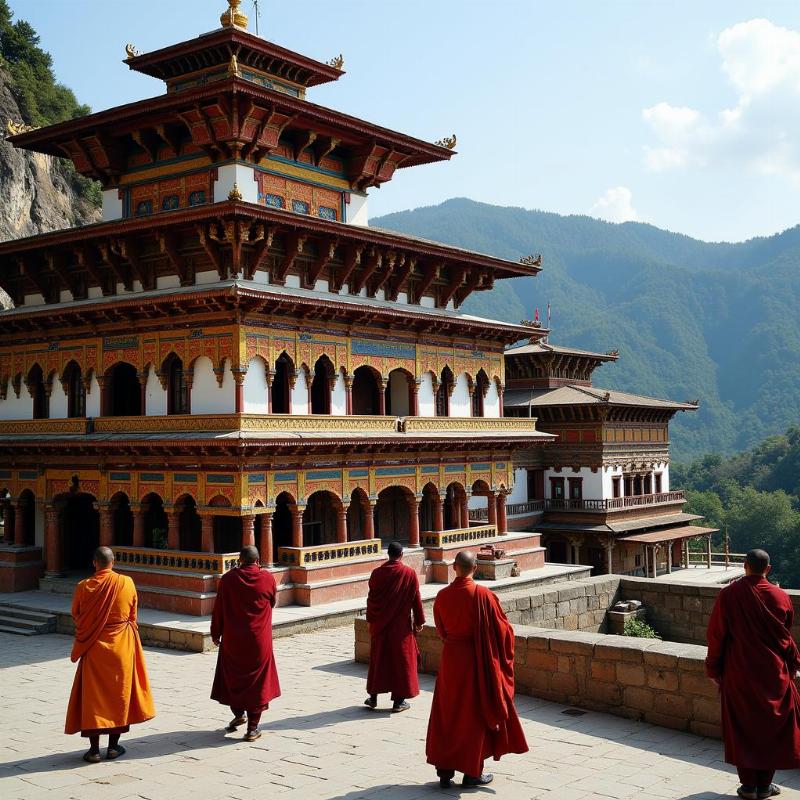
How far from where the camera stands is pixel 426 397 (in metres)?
24.2

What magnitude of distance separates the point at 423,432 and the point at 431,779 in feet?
49.4

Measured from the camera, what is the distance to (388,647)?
1017cm

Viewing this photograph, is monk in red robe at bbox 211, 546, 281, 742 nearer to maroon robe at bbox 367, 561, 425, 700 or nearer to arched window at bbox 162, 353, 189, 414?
maroon robe at bbox 367, 561, 425, 700

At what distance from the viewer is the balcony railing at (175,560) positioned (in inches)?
707

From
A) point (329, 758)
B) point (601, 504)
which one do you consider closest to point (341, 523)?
point (329, 758)

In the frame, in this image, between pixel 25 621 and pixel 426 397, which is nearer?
pixel 25 621

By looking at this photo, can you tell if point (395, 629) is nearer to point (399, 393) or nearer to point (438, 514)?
point (438, 514)

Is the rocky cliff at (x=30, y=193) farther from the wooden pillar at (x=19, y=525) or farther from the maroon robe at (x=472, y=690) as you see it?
the maroon robe at (x=472, y=690)

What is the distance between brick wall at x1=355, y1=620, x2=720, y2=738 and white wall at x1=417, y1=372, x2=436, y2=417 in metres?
12.9

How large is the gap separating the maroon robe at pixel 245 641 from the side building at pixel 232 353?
339 inches

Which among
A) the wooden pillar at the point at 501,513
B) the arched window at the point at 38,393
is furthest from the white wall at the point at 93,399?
the wooden pillar at the point at 501,513

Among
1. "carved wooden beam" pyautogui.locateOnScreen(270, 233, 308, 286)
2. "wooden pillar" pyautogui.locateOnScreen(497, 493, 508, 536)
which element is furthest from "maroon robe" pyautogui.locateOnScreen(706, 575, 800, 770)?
"wooden pillar" pyautogui.locateOnScreen(497, 493, 508, 536)

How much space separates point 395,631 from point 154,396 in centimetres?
1185

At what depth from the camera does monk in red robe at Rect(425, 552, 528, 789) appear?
758 centimetres
